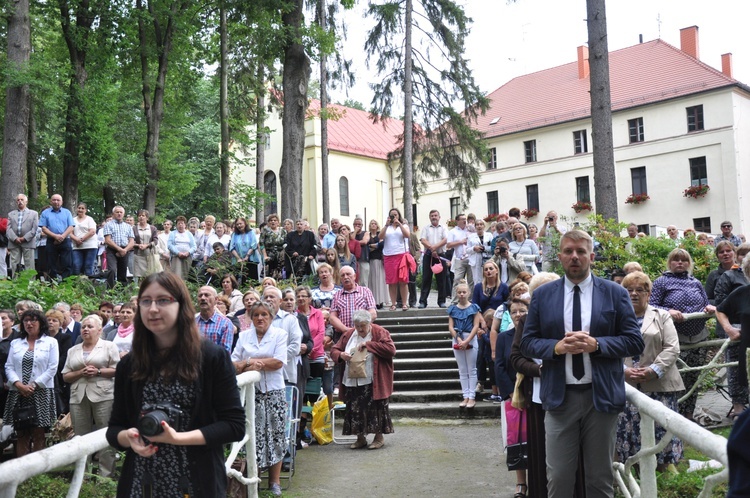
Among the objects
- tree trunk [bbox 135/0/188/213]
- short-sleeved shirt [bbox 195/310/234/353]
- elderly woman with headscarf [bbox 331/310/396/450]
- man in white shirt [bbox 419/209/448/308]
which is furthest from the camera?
tree trunk [bbox 135/0/188/213]

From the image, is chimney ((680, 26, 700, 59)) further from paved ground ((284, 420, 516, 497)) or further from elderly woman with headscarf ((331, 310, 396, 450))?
elderly woman with headscarf ((331, 310, 396, 450))

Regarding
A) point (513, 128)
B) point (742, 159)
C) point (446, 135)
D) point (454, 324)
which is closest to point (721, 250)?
point (454, 324)

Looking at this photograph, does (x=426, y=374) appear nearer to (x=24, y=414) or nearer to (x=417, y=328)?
(x=417, y=328)

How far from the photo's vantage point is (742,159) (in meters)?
41.8

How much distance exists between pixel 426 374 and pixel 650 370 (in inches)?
286

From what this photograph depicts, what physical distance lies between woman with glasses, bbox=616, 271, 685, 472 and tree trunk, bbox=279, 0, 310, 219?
13392 mm

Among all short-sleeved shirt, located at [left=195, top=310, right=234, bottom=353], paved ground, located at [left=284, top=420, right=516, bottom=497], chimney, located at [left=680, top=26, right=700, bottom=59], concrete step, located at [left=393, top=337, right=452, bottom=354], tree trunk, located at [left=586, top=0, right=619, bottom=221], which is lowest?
paved ground, located at [left=284, top=420, right=516, bottom=497]

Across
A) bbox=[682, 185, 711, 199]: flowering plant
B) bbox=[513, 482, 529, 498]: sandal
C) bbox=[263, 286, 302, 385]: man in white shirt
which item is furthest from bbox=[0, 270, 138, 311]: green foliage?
bbox=[682, 185, 711, 199]: flowering plant

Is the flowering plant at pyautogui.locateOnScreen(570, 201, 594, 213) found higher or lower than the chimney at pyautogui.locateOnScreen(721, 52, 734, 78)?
lower

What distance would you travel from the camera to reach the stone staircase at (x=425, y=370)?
12.1 meters

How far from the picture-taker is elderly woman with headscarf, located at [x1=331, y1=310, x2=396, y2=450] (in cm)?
1029

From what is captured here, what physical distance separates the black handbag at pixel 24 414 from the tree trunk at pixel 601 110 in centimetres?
1010

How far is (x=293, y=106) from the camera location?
19.4m

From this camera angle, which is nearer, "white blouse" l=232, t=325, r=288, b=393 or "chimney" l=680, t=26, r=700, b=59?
"white blouse" l=232, t=325, r=288, b=393
